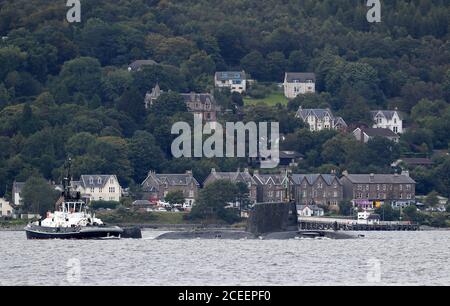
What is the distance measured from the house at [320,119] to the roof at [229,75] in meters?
17.1

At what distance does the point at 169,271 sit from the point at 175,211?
6771cm

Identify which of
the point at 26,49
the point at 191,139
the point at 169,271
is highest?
the point at 26,49

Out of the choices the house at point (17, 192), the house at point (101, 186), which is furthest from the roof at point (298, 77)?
the house at point (17, 192)

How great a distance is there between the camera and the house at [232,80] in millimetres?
184250

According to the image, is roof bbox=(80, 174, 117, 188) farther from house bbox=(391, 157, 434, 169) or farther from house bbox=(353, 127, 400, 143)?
house bbox=(353, 127, 400, 143)

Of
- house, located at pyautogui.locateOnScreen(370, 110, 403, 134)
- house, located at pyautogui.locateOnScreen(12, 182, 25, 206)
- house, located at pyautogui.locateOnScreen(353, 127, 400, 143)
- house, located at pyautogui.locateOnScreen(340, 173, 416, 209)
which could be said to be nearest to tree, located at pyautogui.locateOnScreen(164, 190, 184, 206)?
house, located at pyautogui.locateOnScreen(12, 182, 25, 206)

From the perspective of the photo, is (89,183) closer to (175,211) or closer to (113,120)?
(175,211)

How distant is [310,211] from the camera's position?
137m

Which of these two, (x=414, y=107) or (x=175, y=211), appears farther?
(x=414, y=107)

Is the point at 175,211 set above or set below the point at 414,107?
below

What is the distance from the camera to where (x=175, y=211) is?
133625 millimetres

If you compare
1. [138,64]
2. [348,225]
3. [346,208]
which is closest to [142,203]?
[346,208]

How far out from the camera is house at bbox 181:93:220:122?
6590 inches

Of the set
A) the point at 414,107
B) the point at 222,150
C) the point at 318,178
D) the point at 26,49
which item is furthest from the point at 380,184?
the point at 26,49
